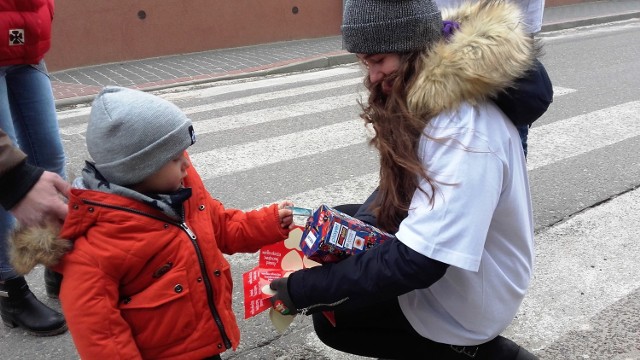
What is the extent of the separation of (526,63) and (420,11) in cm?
32

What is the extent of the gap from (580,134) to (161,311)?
455cm

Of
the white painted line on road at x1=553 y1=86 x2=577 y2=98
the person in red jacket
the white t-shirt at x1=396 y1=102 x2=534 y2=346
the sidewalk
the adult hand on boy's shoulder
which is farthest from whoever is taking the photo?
the sidewalk

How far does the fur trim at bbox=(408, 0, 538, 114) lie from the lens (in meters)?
1.70

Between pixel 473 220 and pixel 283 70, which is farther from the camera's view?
pixel 283 70

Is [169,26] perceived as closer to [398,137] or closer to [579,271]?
[579,271]

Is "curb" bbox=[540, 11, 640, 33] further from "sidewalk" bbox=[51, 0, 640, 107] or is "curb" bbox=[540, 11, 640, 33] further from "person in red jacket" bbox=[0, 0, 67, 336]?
"person in red jacket" bbox=[0, 0, 67, 336]

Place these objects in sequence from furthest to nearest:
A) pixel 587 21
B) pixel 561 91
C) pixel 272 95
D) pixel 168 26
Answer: pixel 587 21 → pixel 168 26 → pixel 272 95 → pixel 561 91

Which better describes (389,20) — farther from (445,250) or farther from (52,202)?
(52,202)

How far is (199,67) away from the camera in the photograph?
32.5 feet

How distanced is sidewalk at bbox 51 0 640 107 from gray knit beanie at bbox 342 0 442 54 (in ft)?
21.6

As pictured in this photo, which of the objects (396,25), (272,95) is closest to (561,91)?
(272,95)

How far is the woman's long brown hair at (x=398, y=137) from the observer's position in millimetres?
1782

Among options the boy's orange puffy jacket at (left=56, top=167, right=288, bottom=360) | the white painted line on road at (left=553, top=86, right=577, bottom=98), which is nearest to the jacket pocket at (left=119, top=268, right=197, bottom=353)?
the boy's orange puffy jacket at (left=56, top=167, right=288, bottom=360)

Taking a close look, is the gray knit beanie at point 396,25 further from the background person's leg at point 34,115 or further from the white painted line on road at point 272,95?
the white painted line on road at point 272,95
